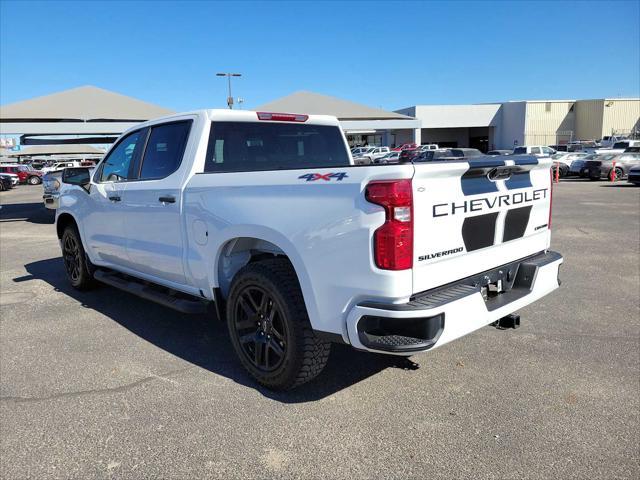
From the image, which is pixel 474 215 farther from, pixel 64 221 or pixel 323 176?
pixel 64 221

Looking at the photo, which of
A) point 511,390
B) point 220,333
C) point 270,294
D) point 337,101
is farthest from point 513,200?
point 337,101

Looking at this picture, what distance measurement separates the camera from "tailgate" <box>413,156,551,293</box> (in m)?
2.73

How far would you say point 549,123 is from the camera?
6066 centimetres

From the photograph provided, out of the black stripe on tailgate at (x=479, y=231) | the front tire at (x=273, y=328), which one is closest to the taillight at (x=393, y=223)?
the black stripe on tailgate at (x=479, y=231)

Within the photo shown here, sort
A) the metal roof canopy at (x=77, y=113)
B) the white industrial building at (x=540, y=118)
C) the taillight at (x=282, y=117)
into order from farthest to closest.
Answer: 1. the white industrial building at (x=540, y=118)
2. the metal roof canopy at (x=77, y=113)
3. the taillight at (x=282, y=117)

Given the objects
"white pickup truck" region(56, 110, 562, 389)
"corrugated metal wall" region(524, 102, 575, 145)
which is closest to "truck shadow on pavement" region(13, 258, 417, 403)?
"white pickup truck" region(56, 110, 562, 389)

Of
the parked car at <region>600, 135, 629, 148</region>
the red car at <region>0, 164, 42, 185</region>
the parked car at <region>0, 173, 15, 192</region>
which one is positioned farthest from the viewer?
the parked car at <region>600, 135, 629, 148</region>

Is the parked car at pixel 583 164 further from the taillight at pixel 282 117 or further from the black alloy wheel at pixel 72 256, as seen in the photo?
the black alloy wheel at pixel 72 256

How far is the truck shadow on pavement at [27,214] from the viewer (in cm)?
1565

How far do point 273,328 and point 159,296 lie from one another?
148cm

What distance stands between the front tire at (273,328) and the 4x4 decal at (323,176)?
65 centimetres

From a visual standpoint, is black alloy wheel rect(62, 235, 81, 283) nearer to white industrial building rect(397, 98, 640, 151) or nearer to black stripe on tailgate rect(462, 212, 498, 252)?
black stripe on tailgate rect(462, 212, 498, 252)

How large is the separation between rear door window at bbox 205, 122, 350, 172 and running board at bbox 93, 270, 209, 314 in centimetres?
111

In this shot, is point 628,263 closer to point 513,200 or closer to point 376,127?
point 513,200
